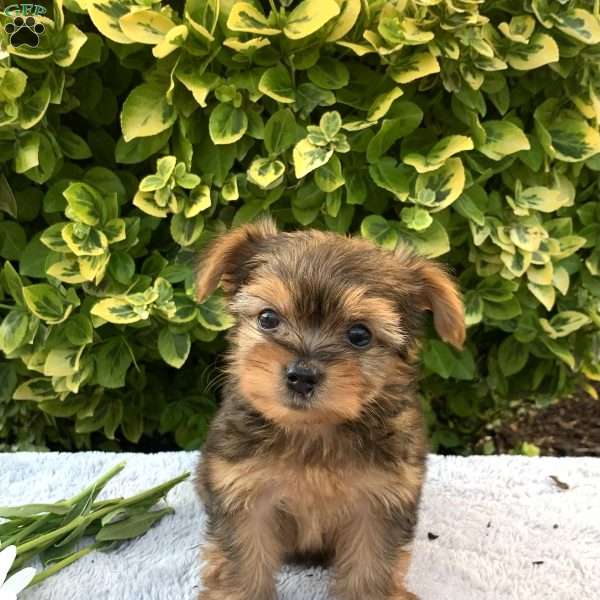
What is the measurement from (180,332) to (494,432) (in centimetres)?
220

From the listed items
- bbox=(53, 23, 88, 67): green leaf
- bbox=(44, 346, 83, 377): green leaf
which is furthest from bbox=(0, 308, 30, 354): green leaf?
bbox=(53, 23, 88, 67): green leaf

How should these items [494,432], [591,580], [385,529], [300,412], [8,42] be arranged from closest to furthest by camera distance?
[300,412] → [385,529] → [591,580] → [8,42] → [494,432]

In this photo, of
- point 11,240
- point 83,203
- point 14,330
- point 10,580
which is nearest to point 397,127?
point 83,203

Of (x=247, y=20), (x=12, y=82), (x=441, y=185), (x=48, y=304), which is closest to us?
(x=247, y=20)

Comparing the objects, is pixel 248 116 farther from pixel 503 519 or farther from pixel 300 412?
pixel 503 519

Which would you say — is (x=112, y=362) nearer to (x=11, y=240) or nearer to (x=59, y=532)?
(x=11, y=240)

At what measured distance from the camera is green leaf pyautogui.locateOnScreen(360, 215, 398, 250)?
3125 mm

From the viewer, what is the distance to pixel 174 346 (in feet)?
10.7

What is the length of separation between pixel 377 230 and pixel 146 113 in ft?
3.54

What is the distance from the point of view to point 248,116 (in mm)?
3061

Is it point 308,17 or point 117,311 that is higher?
point 308,17

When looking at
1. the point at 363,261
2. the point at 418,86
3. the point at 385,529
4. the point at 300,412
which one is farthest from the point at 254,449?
the point at 418,86

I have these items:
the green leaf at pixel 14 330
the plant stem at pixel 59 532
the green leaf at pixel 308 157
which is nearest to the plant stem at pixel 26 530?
the plant stem at pixel 59 532

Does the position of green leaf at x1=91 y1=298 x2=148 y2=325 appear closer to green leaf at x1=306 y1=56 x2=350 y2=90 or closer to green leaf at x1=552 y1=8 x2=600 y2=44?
green leaf at x1=306 y1=56 x2=350 y2=90
